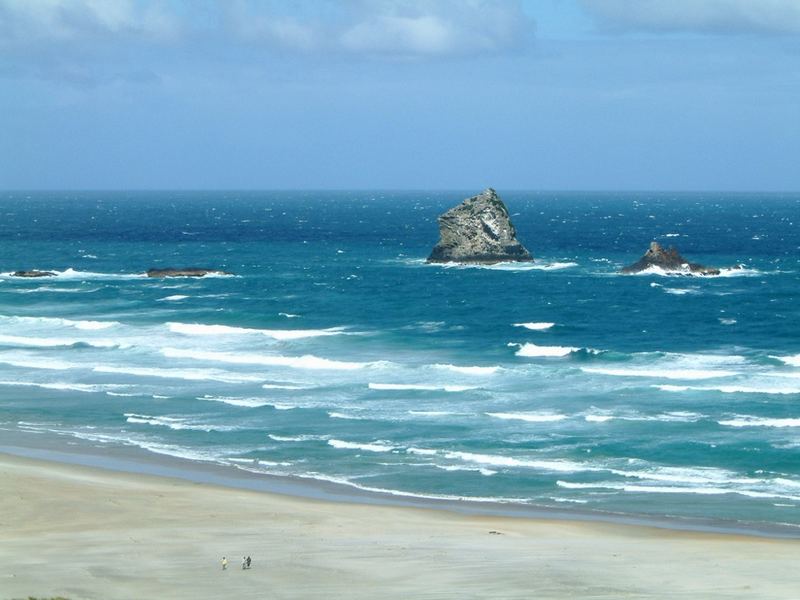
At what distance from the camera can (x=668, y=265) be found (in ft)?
306

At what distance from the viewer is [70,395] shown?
49.9 metres

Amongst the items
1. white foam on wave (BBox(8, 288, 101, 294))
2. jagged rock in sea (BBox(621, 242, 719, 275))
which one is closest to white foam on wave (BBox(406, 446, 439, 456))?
white foam on wave (BBox(8, 288, 101, 294))

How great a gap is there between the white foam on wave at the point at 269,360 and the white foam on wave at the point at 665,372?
10841 mm

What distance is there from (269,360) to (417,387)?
34.5ft

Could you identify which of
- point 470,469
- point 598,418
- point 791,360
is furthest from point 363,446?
point 791,360

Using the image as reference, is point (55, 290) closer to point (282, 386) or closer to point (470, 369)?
point (282, 386)

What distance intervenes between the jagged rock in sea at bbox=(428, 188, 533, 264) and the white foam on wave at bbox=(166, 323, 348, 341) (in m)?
33.7

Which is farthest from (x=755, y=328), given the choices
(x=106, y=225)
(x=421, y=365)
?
(x=106, y=225)

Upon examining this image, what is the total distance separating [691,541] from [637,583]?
17.5 feet

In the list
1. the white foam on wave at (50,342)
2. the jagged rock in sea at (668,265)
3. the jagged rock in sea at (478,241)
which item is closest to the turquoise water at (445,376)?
the white foam on wave at (50,342)

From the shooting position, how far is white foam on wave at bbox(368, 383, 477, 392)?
50.0m

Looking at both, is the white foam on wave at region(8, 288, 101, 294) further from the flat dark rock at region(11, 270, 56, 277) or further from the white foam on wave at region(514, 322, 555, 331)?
the white foam on wave at region(514, 322, 555, 331)

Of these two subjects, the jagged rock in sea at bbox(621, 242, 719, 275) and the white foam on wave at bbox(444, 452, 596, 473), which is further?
the jagged rock in sea at bbox(621, 242, 719, 275)

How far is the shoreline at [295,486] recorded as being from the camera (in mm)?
32250
